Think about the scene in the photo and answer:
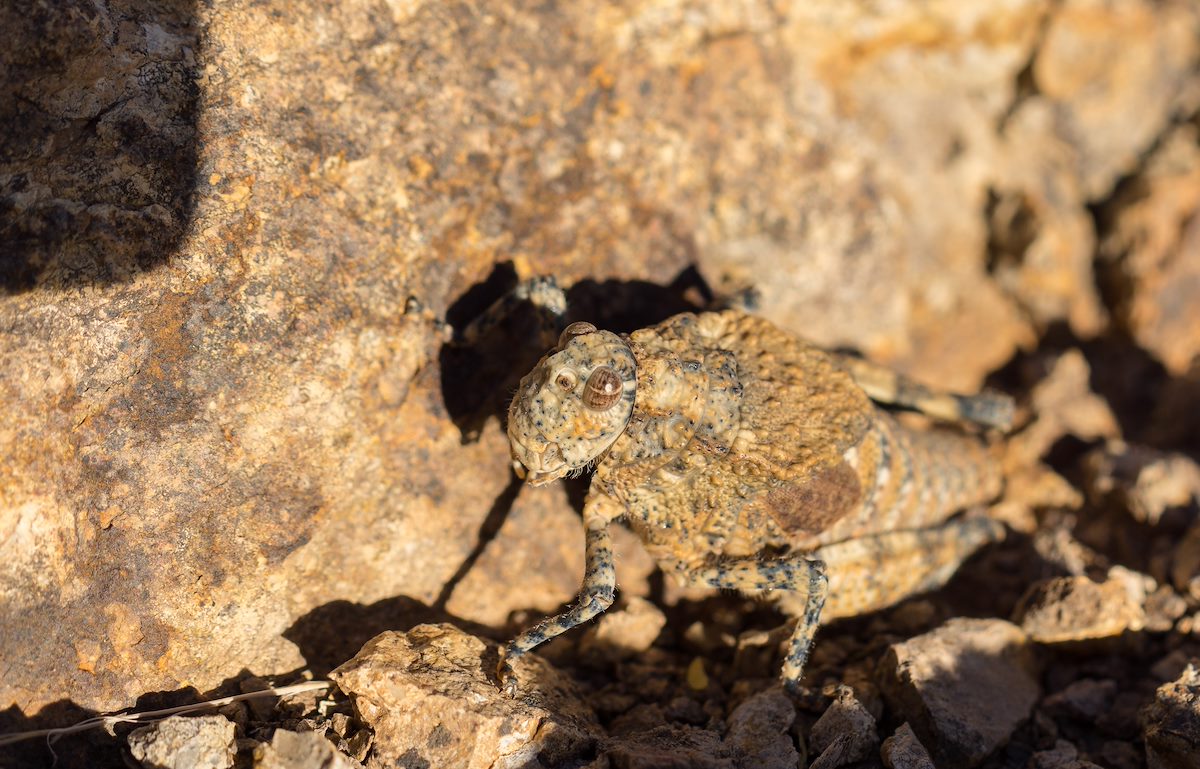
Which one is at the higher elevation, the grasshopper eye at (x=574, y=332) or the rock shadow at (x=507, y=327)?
the grasshopper eye at (x=574, y=332)

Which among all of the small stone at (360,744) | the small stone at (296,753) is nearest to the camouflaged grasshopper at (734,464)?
the small stone at (360,744)

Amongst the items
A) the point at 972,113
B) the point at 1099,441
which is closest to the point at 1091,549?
the point at 1099,441

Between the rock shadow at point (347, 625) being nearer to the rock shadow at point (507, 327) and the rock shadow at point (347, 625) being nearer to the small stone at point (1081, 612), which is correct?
the rock shadow at point (507, 327)

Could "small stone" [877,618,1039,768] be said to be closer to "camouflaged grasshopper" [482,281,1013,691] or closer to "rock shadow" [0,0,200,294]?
"camouflaged grasshopper" [482,281,1013,691]

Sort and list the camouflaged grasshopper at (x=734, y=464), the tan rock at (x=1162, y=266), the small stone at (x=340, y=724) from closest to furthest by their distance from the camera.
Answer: the small stone at (x=340, y=724), the camouflaged grasshopper at (x=734, y=464), the tan rock at (x=1162, y=266)

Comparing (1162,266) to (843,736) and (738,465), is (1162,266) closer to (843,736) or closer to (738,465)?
(738,465)
